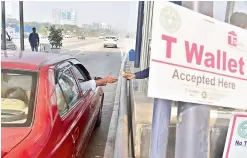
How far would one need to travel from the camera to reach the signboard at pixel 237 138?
268 centimetres

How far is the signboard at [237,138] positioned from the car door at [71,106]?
1439 mm

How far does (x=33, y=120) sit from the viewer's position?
2.53 m

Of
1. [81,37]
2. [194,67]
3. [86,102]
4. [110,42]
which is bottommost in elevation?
[86,102]

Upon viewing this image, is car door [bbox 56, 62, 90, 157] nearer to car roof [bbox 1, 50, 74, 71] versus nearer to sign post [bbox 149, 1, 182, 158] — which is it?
car roof [bbox 1, 50, 74, 71]

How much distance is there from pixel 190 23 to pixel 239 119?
3.88ft

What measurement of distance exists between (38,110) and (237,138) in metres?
1.71

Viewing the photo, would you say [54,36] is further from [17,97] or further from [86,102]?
[17,97]

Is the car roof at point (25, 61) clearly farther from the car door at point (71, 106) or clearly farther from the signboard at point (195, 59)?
the signboard at point (195, 59)

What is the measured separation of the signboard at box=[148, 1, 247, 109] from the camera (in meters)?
1.85

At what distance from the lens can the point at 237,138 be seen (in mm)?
2732

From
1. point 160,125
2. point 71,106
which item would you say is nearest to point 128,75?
point 160,125

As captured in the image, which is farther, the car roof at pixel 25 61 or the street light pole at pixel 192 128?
the car roof at pixel 25 61

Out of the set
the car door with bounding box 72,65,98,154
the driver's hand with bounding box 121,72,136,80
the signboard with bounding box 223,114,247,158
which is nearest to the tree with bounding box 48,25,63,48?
the car door with bounding box 72,65,98,154

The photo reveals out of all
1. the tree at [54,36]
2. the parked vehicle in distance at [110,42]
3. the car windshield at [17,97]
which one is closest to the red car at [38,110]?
the car windshield at [17,97]
